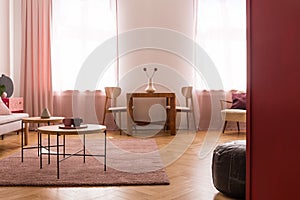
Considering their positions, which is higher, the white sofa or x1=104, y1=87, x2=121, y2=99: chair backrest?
x1=104, y1=87, x2=121, y2=99: chair backrest

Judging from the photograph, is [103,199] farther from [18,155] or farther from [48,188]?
[18,155]

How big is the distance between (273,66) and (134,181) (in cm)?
178

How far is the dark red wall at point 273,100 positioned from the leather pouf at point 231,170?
78 centimetres

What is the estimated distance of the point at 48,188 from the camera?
2.71 metres

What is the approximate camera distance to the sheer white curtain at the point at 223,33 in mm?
6824

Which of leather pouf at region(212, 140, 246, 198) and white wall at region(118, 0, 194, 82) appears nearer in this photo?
leather pouf at region(212, 140, 246, 198)

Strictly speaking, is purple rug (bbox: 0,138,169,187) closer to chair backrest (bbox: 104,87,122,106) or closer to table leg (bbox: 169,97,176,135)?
table leg (bbox: 169,97,176,135)

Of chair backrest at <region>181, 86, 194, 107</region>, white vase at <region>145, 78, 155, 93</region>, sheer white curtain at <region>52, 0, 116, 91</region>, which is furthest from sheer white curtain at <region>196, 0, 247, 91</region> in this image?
sheer white curtain at <region>52, 0, 116, 91</region>

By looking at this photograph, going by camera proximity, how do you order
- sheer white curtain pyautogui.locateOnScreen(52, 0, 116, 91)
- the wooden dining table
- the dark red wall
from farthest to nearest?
sheer white curtain pyautogui.locateOnScreen(52, 0, 116, 91) < the wooden dining table < the dark red wall

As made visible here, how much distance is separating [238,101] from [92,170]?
373cm

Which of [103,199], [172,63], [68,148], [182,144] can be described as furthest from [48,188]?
[172,63]

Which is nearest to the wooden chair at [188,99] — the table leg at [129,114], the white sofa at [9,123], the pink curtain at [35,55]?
the table leg at [129,114]

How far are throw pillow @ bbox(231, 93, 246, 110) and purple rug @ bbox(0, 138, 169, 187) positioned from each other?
7.77 ft

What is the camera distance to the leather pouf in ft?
7.95
